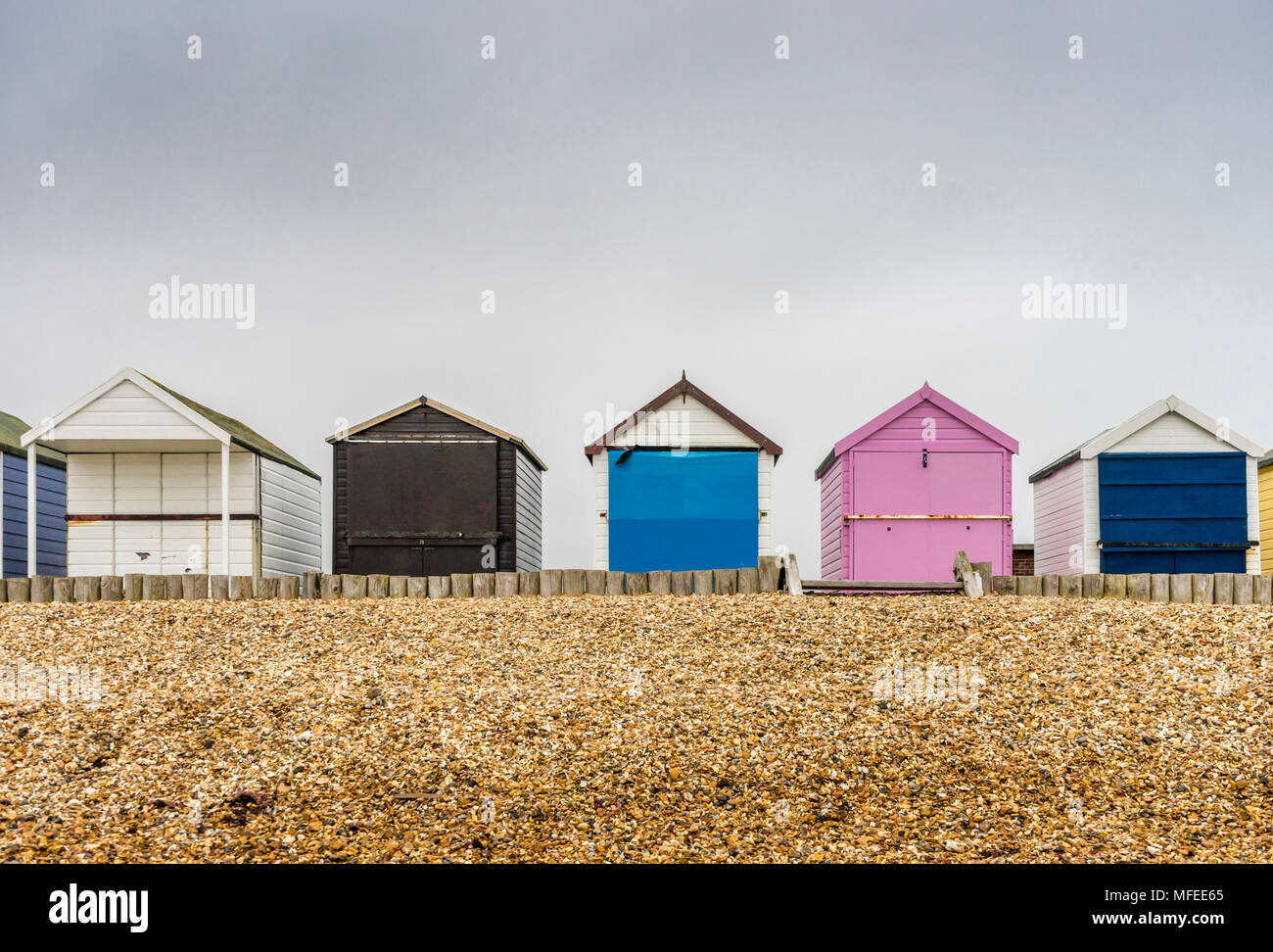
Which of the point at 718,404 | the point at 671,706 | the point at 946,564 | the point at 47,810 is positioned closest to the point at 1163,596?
the point at 946,564

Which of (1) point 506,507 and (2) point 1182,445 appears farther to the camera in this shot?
(1) point 506,507

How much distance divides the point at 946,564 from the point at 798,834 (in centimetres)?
1019

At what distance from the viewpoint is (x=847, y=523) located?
17.4 metres

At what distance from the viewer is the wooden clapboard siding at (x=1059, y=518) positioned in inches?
743

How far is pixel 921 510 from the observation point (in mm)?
17266

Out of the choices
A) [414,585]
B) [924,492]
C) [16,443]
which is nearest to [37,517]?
[16,443]

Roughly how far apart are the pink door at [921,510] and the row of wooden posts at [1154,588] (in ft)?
6.03

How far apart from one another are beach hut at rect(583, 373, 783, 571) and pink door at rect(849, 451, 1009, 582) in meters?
1.59

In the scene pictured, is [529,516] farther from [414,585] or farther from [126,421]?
[126,421]

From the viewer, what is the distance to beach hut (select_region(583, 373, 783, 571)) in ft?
56.1

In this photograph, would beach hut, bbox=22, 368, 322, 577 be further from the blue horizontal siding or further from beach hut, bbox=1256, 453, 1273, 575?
beach hut, bbox=1256, 453, 1273, 575

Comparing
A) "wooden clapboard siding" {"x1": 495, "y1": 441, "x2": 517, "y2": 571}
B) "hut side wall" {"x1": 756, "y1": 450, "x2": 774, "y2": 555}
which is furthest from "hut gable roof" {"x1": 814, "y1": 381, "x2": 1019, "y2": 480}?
"wooden clapboard siding" {"x1": 495, "y1": 441, "x2": 517, "y2": 571}

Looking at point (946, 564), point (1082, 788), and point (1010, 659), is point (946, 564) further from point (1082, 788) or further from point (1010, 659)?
point (1082, 788)

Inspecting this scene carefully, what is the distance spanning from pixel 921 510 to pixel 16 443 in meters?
18.4
